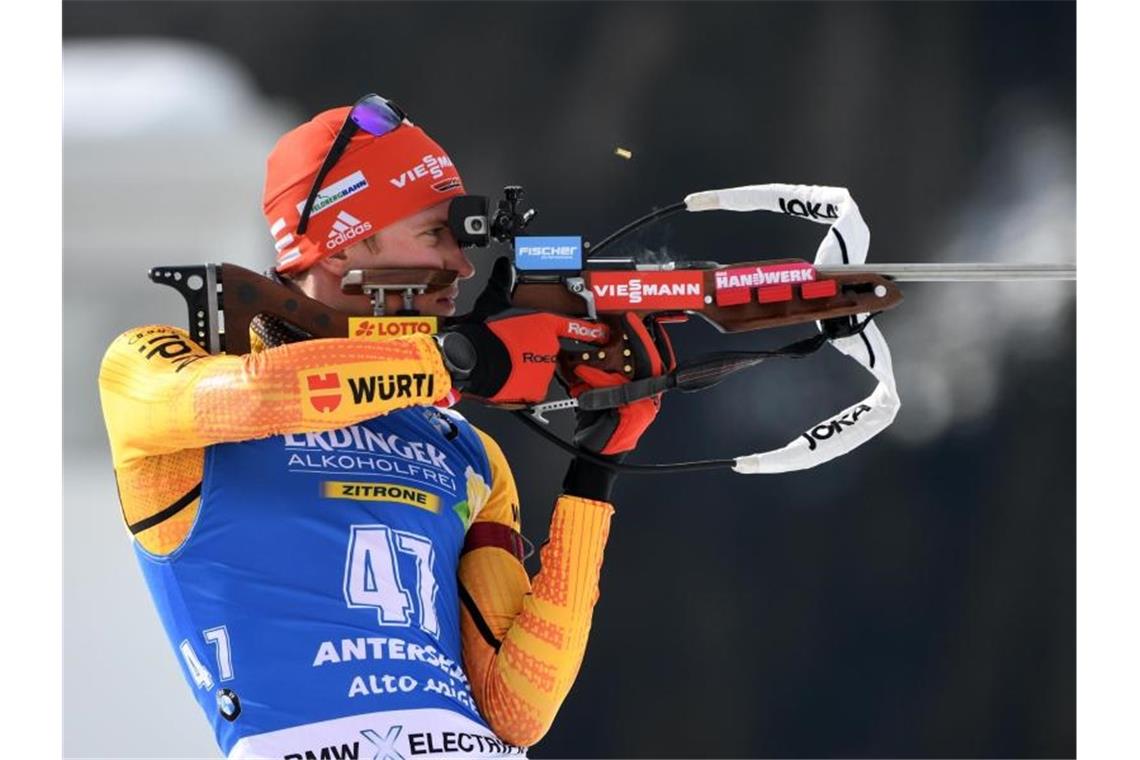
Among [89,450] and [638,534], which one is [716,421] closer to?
[638,534]

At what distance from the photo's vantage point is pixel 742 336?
9.26 feet

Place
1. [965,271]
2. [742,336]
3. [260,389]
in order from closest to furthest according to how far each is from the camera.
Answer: [260,389] → [965,271] → [742,336]

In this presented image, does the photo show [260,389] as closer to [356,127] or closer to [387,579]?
[387,579]

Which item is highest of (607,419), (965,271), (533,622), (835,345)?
(965,271)

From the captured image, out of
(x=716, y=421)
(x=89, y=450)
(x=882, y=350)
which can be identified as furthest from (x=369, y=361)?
(x=89, y=450)

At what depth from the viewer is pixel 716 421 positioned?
2812 millimetres

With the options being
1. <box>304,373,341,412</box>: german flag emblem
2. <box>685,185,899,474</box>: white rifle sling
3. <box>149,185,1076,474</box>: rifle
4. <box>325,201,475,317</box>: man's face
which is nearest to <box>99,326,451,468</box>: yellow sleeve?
<box>304,373,341,412</box>: german flag emblem

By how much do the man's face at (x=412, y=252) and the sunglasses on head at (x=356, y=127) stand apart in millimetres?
86

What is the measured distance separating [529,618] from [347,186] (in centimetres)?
66

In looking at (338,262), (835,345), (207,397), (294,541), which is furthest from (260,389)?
(835,345)

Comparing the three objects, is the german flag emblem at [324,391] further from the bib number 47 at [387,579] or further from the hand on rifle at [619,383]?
the hand on rifle at [619,383]

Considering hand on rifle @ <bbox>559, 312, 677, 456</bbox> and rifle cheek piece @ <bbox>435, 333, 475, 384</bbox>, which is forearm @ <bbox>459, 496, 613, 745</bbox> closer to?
hand on rifle @ <bbox>559, 312, 677, 456</bbox>

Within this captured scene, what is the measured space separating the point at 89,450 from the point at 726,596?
56.2 inches

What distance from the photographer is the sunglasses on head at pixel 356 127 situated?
1.87m
